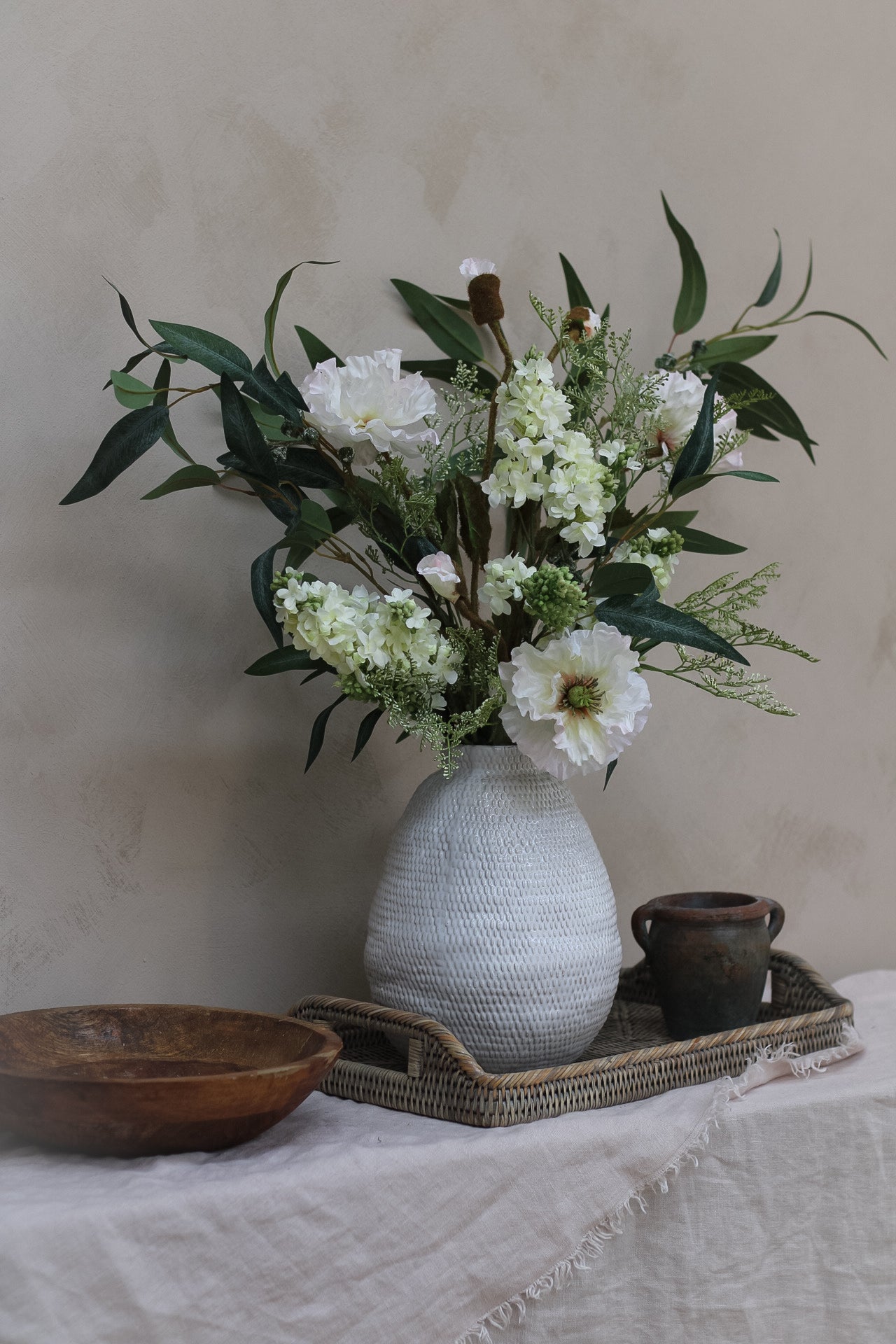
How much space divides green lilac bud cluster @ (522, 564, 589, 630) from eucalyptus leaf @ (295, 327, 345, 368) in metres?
0.32

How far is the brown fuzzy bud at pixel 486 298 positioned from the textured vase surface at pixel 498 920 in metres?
0.35

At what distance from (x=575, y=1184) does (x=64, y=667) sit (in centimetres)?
59

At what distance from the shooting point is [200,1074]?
28.9 inches

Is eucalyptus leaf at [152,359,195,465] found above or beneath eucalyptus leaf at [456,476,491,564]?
above

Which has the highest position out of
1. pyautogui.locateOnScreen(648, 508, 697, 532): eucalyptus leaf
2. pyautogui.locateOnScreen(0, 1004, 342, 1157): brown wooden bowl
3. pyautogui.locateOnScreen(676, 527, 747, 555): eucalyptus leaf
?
pyautogui.locateOnScreen(648, 508, 697, 532): eucalyptus leaf

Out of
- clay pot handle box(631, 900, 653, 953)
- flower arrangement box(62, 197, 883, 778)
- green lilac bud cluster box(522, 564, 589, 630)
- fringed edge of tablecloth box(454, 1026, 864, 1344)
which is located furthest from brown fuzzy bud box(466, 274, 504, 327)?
fringed edge of tablecloth box(454, 1026, 864, 1344)

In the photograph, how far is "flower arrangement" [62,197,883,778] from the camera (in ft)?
2.62

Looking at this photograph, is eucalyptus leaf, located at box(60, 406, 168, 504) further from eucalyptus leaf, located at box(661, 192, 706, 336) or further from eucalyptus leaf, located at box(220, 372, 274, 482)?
eucalyptus leaf, located at box(661, 192, 706, 336)

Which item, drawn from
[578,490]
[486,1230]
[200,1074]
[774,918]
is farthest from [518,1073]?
[578,490]

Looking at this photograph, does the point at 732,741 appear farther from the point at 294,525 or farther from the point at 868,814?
the point at 294,525

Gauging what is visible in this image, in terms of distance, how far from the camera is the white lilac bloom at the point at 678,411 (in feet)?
3.01

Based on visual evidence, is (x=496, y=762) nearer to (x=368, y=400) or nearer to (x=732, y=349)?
(x=368, y=400)

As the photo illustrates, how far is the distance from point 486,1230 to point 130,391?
0.67 metres

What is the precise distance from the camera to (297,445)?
0.94m
